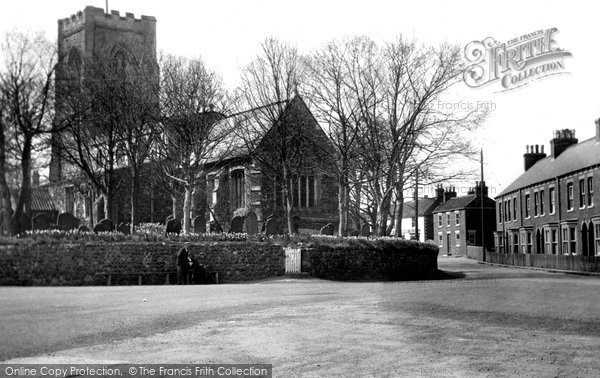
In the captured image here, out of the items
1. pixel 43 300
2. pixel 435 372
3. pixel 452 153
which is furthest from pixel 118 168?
pixel 435 372

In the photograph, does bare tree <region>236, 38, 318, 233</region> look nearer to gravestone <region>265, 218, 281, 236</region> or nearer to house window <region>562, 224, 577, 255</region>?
gravestone <region>265, 218, 281, 236</region>

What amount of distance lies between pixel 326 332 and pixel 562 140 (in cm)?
4850

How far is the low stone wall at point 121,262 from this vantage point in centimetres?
2645

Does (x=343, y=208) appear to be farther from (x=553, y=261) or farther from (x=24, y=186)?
(x=553, y=261)

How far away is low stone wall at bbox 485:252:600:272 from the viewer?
3906 cm

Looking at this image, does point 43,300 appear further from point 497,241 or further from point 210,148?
point 497,241

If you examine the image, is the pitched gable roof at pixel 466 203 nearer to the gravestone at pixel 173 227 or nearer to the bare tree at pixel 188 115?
the bare tree at pixel 188 115

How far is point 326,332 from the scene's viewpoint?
11.7m

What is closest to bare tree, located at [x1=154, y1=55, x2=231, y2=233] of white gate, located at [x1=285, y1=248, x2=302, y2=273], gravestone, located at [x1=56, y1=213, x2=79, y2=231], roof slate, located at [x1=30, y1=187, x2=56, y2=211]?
gravestone, located at [x1=56, y1=213, x2=79, y2=231]

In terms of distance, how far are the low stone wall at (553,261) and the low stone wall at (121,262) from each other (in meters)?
19.4

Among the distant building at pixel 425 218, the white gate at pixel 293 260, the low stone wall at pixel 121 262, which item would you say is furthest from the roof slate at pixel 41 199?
the white gate at pixel 293 260

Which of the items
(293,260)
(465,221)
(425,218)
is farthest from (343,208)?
(425,218)

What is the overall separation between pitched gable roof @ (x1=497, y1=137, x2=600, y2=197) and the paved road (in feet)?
98.0

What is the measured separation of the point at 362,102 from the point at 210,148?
8.18 meters
